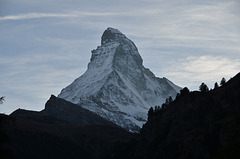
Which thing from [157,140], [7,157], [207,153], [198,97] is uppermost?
[198,97]

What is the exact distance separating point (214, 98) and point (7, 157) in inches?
4777

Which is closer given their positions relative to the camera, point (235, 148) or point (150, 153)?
point (235, 148)

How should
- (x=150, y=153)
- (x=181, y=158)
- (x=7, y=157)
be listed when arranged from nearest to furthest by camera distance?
(x=7, y=157), (x=181, y=158), (x=150, y=153)

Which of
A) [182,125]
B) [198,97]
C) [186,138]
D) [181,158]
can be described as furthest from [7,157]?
[198,97]

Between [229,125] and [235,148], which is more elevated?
[229,125]

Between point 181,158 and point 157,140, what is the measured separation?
40889mm

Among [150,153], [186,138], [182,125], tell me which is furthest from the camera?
[150,153]

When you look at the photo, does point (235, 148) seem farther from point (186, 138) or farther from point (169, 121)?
point (169, 121)

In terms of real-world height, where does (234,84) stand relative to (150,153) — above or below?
above

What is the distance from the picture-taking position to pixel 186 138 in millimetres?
160750

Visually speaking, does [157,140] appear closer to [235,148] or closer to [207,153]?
[207,153]

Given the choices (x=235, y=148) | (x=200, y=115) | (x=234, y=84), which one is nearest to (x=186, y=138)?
(x=200, y=115)

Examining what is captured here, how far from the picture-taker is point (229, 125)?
134375mm

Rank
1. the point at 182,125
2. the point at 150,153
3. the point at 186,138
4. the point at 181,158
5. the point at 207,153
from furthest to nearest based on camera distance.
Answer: the point at 150,153 < the point at 182,125 < the point at 186,138 < the point at 181,158 < the point at 207,153
